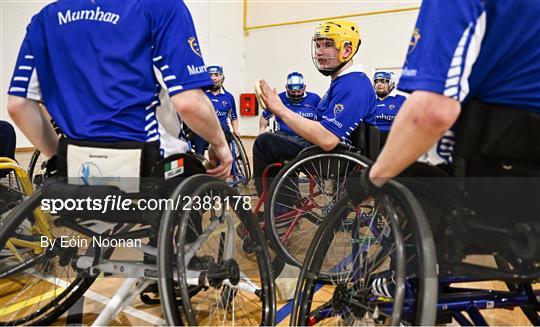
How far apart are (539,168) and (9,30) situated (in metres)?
7.66

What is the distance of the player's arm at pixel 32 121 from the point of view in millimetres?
1282

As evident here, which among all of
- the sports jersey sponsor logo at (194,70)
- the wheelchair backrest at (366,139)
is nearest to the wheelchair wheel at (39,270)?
the sports jersey sponsor logo at (194,70)

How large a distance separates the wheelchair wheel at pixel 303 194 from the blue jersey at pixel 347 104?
13cm

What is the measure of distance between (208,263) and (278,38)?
989cm

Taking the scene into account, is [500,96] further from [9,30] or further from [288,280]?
[9,30]

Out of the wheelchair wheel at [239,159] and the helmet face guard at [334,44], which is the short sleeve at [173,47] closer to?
the helmet face guard at [334,44]

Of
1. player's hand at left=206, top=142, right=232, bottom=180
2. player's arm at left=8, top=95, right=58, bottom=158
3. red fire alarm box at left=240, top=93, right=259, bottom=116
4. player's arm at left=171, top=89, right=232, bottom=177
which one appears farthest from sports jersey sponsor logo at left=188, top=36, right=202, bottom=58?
red fire alarm box at left=240, top=93, right=259, bottom=116

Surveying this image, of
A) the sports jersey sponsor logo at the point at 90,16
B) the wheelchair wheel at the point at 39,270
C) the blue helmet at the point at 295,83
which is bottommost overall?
the wheelchair wheel at the point at 39,270

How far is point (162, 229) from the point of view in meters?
1.10

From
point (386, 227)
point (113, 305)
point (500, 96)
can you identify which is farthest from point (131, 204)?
point (500, 96)

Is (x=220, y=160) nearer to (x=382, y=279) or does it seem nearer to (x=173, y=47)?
(x=173, y=47)

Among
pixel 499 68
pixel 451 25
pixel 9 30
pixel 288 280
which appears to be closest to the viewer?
pixel 451 25

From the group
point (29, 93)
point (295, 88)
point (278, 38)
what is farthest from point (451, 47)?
point (278, 38)

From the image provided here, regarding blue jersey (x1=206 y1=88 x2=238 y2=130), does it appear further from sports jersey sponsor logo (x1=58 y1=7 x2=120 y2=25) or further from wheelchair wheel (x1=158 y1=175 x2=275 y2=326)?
sports jersey sponsor logo (x1=58 y1=7 x2=120 y2=25)
